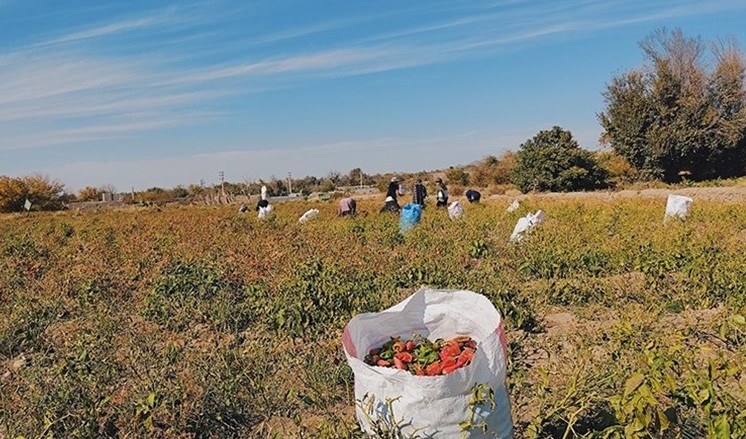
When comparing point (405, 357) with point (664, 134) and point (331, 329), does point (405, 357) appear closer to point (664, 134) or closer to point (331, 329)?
point (331, 329)

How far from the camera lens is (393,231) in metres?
10.3

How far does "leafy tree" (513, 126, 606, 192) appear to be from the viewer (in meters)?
25.2

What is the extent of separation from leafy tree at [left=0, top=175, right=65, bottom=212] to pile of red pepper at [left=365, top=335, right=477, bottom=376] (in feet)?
123

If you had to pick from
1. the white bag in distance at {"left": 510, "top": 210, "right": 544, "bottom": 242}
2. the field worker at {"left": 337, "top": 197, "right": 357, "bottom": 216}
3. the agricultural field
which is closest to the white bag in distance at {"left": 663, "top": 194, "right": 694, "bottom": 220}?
the agricultural field

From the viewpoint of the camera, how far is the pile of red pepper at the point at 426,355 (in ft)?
8.26

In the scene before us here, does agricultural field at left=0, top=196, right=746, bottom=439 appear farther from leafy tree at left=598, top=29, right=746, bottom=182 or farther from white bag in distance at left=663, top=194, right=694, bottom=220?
leafy tree at left=598, top=29, right=746, bottom=182

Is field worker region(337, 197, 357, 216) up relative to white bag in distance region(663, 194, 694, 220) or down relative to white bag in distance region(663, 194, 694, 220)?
up

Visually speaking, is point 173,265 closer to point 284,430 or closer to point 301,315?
point 301,315

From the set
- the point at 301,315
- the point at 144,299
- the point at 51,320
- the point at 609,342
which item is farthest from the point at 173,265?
the point at 609,342

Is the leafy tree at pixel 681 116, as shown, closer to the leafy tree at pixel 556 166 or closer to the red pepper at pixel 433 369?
the leafy tree at pixel 556 166

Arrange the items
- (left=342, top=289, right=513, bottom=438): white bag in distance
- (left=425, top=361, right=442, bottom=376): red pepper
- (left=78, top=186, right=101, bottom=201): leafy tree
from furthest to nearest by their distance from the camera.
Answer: (left=78, top=186, right=101, bottom=201): leafy tree
(left=425, top=361, right=442, bottom=376): red pepper
(left=342, top=289, right=513, bottom=438): white bag in distance

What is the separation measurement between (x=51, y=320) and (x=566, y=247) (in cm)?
542

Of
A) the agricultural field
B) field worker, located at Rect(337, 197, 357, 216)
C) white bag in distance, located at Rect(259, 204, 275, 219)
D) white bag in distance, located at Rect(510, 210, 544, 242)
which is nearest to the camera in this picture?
the agricultural field

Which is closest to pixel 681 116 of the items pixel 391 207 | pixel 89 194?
pixel 391 207
